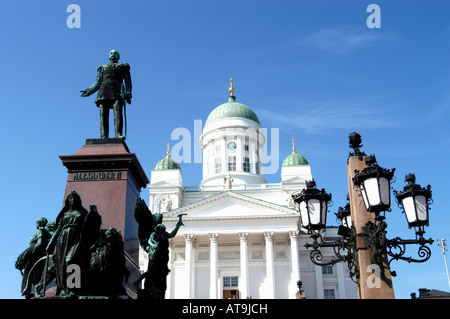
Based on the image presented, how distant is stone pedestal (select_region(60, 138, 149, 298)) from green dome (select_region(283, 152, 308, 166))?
2105 inches

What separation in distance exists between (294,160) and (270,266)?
17173 millimetres

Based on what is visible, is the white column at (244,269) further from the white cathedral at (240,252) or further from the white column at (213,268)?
the white column at (213,268)

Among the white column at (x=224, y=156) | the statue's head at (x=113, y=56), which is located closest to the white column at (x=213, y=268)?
the white column at (x=224, y=156)

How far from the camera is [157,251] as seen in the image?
667 centimetres

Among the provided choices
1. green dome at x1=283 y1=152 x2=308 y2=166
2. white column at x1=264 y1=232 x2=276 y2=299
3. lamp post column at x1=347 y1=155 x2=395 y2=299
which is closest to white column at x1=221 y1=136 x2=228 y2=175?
green dome at x1=283 y1=152 x2=308 y2=166

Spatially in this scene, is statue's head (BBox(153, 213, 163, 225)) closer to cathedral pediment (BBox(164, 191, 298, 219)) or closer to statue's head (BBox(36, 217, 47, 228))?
statue's head (BBox(36, 217, 47, 228))

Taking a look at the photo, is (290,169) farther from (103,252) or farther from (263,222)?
(103,252)

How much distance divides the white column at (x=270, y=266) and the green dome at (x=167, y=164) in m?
17.3

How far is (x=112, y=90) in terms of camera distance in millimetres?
8211

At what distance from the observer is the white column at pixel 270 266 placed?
47.4m

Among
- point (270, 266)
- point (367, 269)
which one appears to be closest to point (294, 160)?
point (270, 266)

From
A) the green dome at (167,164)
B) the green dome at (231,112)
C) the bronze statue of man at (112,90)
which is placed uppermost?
the green dome at (231,112)

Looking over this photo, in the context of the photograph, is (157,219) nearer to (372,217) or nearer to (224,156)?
(372,217)

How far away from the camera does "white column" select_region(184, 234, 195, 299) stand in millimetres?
48213
